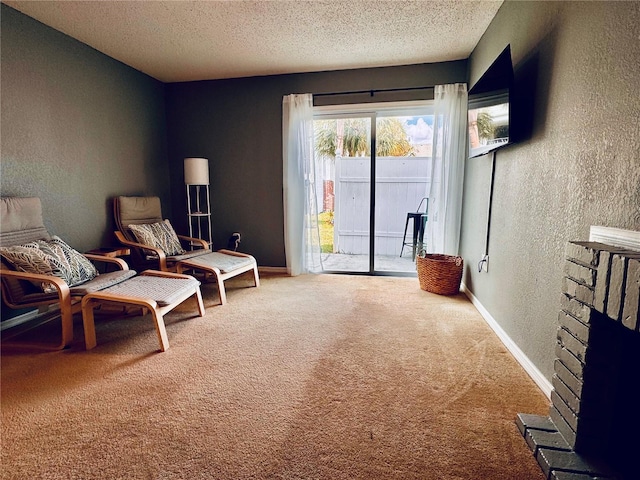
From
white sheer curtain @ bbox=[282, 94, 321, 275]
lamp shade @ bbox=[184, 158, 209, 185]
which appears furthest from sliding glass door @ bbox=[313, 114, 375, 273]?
lamp shade @ bbox=[184, 158, 209, 185]

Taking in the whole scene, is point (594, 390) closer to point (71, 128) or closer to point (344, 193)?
point (344, 193)

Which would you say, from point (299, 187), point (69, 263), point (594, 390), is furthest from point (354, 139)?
point (594, 390)

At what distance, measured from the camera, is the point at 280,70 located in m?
3.61

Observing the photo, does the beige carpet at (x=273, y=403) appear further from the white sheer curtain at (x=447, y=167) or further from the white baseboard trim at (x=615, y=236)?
the white sheer curtain at (x=447, y=167)

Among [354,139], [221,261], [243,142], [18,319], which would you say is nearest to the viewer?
[18,319]

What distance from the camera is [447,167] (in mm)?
3363

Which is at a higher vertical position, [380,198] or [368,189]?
[368,189]

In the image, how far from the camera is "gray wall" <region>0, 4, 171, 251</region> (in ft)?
7.89

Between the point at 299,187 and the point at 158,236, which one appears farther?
the point at 299,187

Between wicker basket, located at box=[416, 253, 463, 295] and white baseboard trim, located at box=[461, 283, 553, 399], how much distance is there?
0.99 ft

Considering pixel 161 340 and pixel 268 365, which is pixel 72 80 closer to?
pixel 161 340

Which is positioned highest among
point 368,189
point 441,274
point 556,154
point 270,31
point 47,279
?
point 270,31

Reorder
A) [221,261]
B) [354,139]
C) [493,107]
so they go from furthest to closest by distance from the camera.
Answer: [354,139] → [221,261] → [493,107]

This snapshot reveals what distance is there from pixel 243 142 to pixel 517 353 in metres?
3.46
